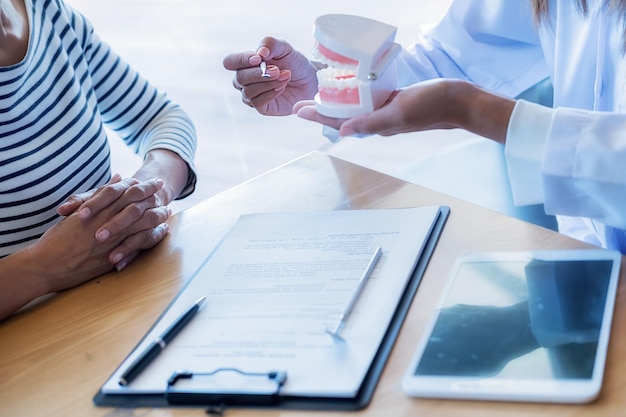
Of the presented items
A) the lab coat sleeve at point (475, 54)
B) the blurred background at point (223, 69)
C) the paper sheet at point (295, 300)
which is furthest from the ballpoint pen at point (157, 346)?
the blurred background at point (223, 69)

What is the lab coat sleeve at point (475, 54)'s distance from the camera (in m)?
1.27

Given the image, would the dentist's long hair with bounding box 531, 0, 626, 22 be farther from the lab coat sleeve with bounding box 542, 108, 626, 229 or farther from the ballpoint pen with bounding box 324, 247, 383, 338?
the ballpoint pen with bounding box 324, 247, 383, 338

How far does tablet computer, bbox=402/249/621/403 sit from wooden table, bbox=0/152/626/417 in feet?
0.04

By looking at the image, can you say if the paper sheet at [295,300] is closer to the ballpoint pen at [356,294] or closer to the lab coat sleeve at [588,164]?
the ballpoint pen at [356,294]

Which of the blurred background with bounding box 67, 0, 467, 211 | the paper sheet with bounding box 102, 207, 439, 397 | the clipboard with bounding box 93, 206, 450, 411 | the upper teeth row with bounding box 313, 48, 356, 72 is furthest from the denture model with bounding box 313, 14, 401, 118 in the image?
the blurred background with bounding box 67, 0, 467, 211

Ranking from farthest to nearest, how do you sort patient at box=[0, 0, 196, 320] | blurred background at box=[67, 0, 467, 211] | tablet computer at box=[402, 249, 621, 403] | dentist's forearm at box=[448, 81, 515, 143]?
blurred background at box=[67, 0, 467, 211], patient at box=[0, 0, 196, 320], dentist's forearm at box=[448, 81, 515, 143], tablet computer at box=[402, 249, 621, 403]

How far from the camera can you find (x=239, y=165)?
2.56 meters

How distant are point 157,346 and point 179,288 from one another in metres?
0.14

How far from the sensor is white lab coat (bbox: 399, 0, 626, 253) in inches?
32.4

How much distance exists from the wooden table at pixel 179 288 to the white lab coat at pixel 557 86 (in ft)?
0.19

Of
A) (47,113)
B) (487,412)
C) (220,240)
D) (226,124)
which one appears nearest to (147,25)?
(226,124)

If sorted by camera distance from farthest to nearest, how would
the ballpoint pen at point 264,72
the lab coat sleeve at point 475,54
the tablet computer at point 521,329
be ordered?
the lab coat sleeve at point 475,54
the ballpoint pen at point 264,72
the tablet computer at point 521,329

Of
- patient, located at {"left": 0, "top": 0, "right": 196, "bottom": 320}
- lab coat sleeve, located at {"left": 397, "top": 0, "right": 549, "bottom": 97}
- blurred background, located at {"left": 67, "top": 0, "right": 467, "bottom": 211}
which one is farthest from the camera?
blurred background, located at {"left": 67, "top": 0, "right": 467, "bottom": 211}

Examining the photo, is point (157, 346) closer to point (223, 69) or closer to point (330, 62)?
point (330, 62)
